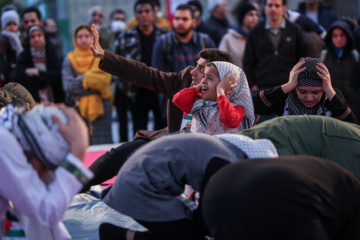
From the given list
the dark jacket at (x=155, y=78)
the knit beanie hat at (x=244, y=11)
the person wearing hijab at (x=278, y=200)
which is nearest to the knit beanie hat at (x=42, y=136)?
the person wearing hijab at (x=278, y=200)

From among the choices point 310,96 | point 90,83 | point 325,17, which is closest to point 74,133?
point 310,96

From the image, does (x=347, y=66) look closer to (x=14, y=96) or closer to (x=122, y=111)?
(x=122, y=111)

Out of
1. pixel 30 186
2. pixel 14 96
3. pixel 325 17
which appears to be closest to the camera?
pixel 30 186

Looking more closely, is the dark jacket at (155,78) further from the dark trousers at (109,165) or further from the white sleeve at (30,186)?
the white sleeve at (30,186)

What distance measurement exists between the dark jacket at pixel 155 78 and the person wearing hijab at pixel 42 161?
1.90 m

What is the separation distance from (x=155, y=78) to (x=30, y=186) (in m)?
2.25

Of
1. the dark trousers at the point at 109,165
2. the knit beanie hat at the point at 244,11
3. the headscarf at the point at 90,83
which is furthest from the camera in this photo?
the knit beanie hat at the point at 244,11

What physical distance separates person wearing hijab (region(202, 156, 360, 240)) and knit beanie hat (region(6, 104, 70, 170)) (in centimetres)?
59

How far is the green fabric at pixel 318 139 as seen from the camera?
8.54 feet

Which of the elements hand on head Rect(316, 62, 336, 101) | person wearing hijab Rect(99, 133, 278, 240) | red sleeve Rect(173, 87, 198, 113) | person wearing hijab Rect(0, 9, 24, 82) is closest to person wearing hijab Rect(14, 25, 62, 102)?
person wearing hijab Rect(0, 9, 24, 82)

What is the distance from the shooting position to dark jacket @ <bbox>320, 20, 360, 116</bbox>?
224 inches

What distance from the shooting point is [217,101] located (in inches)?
141

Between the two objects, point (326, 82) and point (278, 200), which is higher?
point (326, 82)

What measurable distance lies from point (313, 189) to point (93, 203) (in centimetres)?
202
